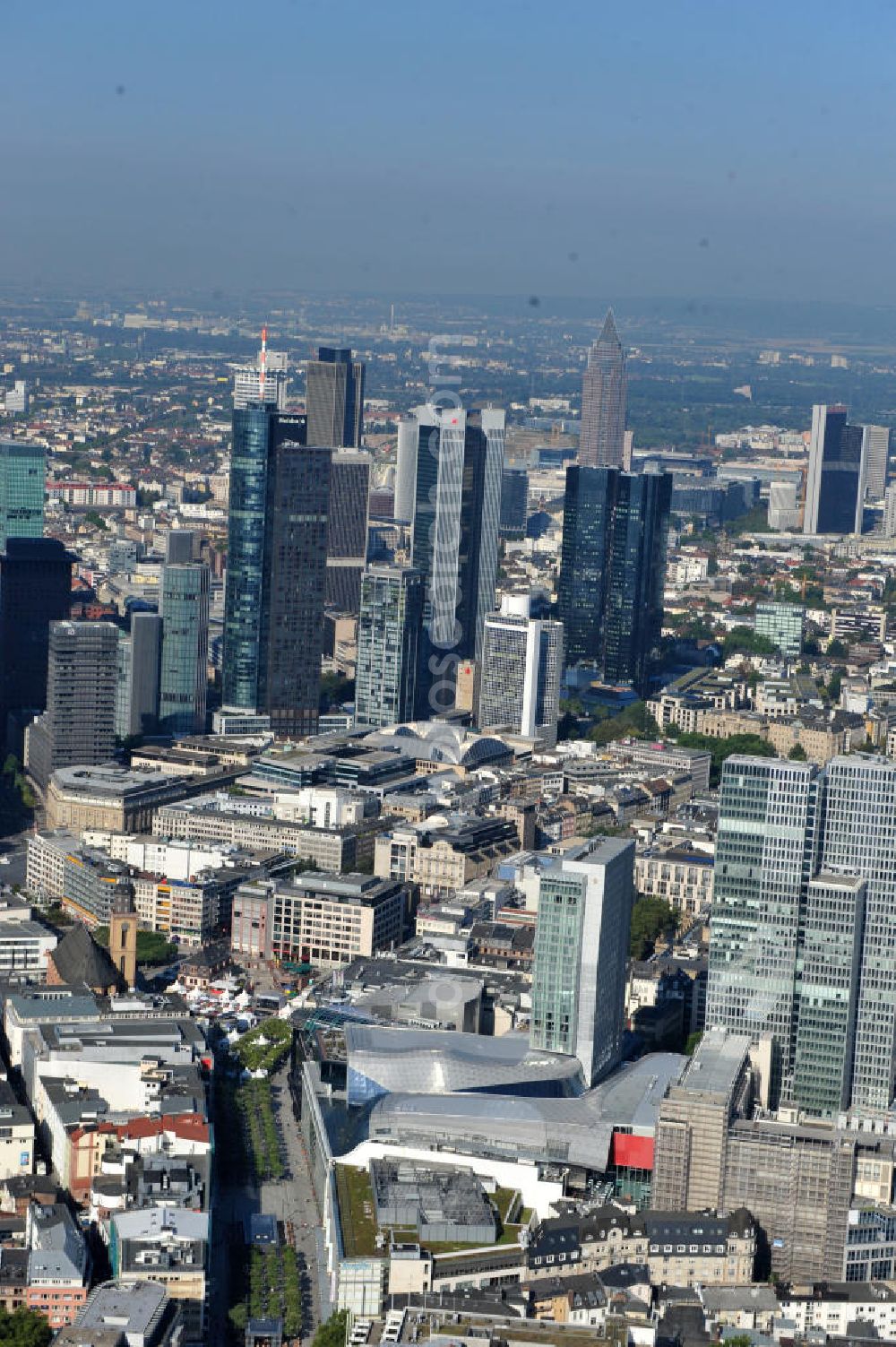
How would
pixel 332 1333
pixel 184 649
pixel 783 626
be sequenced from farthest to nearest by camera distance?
pixel 783 626 < pixel 184 649 < pixel 332 1333

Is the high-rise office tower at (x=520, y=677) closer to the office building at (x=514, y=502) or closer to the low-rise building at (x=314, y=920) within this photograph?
the low-rise building at (x=314, y=920)

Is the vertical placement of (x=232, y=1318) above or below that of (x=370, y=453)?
below

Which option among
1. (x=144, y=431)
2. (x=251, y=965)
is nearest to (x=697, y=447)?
(x=144, y=431)

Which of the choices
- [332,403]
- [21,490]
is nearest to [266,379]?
[332,403]

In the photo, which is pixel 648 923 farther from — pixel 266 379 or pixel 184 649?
pixel 266 379

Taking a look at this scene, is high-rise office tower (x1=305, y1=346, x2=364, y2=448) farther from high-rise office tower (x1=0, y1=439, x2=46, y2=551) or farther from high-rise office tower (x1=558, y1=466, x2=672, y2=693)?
high-rise office tower (x1=0, y1=439, x2=46, y2=551)

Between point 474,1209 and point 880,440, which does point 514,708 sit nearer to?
point 474,1209
